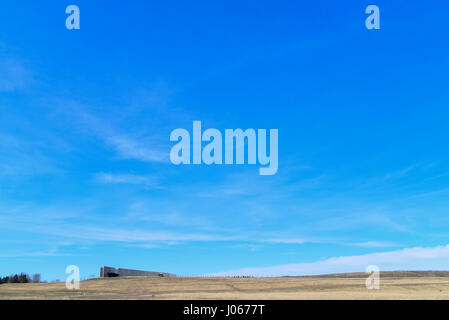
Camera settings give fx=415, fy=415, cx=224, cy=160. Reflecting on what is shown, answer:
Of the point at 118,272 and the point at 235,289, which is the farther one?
the point at 118,272

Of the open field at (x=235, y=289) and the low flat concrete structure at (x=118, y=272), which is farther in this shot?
the low flat concrete structure at (x=118, y=272)

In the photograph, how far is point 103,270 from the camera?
328 feet

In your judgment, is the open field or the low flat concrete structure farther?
the low flat concrete structure
